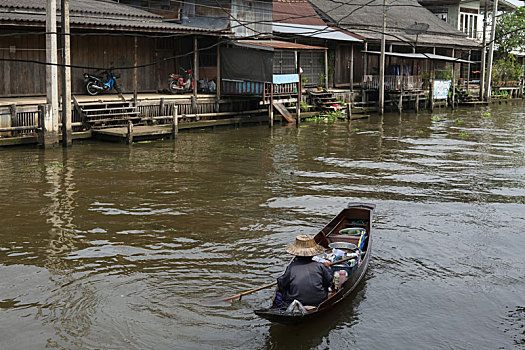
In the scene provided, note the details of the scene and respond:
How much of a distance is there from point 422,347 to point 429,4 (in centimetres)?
5213

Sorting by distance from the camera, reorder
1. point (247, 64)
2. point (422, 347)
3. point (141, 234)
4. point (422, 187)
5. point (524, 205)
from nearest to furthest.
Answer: point (422, 347) < point (141, 234) < point (524, 205) < point (422, 187) < point (247, 64)

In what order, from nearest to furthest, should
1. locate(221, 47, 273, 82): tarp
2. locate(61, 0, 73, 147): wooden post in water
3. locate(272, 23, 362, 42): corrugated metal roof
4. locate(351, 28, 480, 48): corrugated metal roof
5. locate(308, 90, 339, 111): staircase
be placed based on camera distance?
locate(61, 0, 73, 147): wooden post in water → locate(221, 47, 273, 82): tarp → locate(308, 90, 339, 111): staircase → locate(272, 23, 362, 42): corrugated metal roof → locate(351, 28, 480, 48): corrugated metal roof

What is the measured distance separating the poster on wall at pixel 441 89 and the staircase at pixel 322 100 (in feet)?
33.0

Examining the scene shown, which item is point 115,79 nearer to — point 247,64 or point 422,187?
point 247,64

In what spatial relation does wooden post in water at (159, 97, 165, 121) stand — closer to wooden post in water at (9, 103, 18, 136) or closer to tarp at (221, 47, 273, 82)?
tarp at (221, 47, 273, 82)

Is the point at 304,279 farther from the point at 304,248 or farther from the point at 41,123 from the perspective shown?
the point at 41,123

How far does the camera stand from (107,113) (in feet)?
80.1

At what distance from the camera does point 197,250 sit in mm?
11523

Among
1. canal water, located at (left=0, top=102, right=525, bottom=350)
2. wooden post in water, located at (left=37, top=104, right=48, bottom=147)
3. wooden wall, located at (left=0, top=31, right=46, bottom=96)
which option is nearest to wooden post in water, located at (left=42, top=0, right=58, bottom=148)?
wooden post in water, located at (left=37, top=104, right=48, bottom=147)

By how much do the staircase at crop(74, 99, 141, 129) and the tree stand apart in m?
37.9

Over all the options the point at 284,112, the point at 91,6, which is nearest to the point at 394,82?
the point at 284,112

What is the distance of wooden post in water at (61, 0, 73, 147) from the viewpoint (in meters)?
20.7

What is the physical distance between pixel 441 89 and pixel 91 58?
24.6m

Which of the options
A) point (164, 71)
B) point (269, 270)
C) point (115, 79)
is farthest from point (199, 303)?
point (164, 71)
